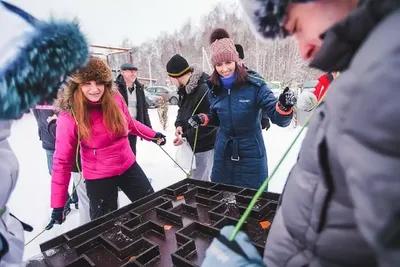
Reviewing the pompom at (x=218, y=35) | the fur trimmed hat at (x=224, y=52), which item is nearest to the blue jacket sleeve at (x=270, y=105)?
the fur trimmed hat at (x=224, y=52)

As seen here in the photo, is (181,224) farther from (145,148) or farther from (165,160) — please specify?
(145,148)

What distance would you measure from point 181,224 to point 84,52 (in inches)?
33.7

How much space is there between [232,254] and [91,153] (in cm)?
166

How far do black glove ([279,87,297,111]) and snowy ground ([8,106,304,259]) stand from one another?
5.01 feet

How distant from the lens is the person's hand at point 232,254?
572 mm

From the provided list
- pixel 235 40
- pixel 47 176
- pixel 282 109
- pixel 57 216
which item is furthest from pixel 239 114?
pixel 235 40

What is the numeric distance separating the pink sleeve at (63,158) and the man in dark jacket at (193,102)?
4.08 feet

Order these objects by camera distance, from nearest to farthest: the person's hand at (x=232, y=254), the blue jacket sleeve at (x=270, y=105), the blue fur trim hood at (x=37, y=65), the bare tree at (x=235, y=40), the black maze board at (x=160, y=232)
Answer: the person's hand at (x=232, y=254) < the blue fur trim hood at (x=37, y=65) < the black maze board at (x=160, y=232) < the blue jacket sleeve at (x=270, y=105) < the bare tree at (x=235, y=40)

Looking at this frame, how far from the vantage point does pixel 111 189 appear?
205 cm

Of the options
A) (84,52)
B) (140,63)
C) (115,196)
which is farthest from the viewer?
(140,63)

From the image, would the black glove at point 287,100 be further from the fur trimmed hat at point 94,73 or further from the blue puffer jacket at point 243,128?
the fur trimmed hat at point 94,73

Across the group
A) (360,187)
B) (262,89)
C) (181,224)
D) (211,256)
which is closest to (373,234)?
(360,187)

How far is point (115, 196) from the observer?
→ 2094 mm

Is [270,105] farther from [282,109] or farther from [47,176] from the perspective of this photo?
[47,176]
